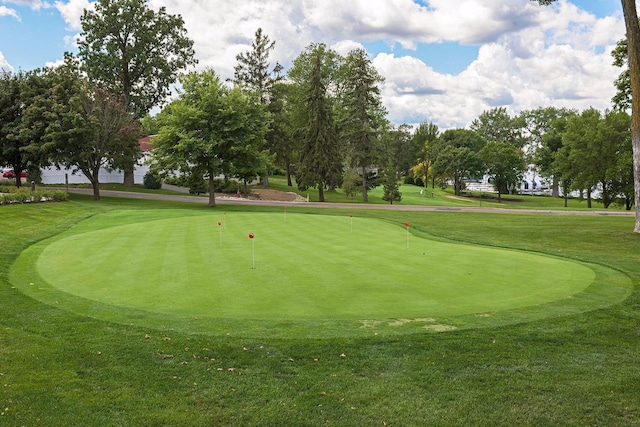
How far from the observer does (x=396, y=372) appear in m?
6.14

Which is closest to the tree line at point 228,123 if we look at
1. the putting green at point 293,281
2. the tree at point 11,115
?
the tree at point 11,115

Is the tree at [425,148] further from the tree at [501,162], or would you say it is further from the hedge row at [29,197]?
the hedge row at [29,197]

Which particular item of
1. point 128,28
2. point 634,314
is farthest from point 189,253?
point 128,28

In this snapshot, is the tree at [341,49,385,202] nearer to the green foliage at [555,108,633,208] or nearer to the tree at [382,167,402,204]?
the tree at [382,167,402,204]

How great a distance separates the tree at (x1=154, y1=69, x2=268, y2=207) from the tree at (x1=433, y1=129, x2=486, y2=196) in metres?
53.3

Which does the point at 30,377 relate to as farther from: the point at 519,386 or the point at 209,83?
the point at 209,83

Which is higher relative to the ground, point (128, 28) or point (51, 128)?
point (128, 28)

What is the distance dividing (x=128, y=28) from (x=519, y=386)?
2337 inches

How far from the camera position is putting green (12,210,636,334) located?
8.11 meters

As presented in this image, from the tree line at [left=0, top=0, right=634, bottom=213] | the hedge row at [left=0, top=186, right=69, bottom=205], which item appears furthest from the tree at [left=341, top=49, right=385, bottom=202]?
the hedge row at [left=0, top=186, right=69, bottom=205]

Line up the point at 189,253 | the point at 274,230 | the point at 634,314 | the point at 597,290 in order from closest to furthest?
the point at 634,314 < the point at 597,290 < the point at 189,253 < the point at 274,230

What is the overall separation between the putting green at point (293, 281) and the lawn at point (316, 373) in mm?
458

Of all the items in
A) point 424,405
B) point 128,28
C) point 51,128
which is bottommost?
point 424,405

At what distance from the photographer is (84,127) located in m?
38.8
